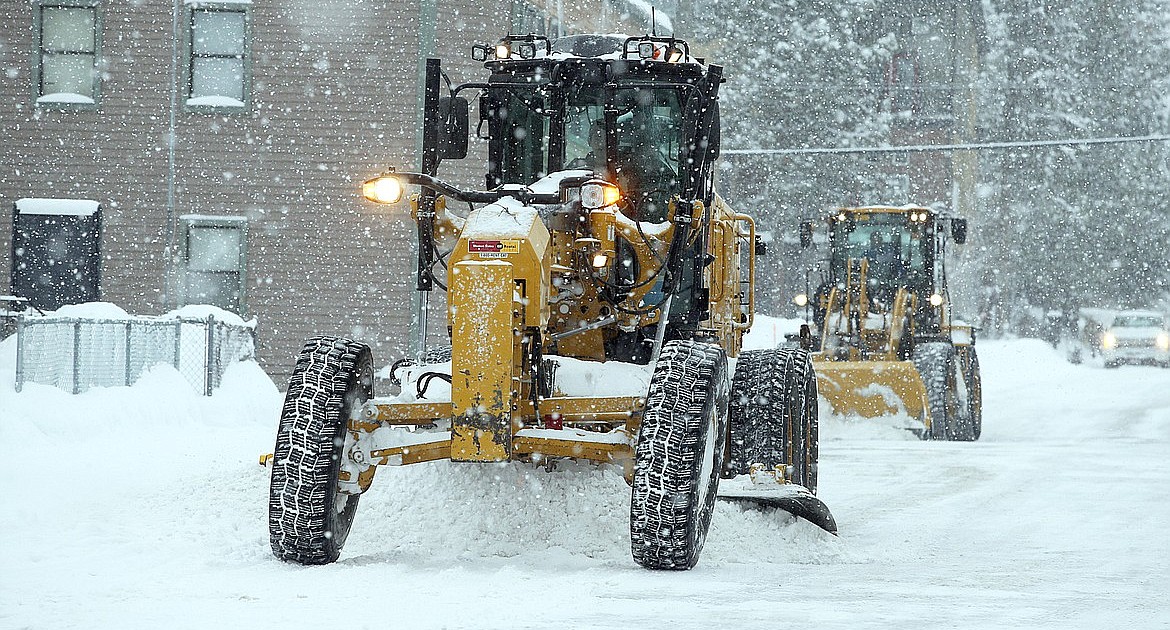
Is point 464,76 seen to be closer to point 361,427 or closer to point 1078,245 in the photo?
point 361,427

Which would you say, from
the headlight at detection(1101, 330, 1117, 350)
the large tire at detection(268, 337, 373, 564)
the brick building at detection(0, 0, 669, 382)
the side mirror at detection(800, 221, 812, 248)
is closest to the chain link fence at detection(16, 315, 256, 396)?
the brick building at detection(0, 0, 669, 382)

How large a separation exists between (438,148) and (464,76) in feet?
40.5

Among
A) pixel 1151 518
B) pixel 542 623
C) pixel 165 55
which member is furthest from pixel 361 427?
pixel 165 55

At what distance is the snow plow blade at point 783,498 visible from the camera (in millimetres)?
8195

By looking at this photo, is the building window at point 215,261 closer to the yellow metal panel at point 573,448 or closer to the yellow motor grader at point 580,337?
the yellow motor grader at point 580,337

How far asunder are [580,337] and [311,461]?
7.13 ft

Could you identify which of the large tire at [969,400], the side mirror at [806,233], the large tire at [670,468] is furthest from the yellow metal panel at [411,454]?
the large tire at [969,400]

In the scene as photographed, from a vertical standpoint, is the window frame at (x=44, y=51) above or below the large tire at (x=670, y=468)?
above

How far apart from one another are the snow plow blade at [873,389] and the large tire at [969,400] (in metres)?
1.79

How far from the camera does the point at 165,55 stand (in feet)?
67.4

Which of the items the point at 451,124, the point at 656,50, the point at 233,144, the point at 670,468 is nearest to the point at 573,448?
the point at 670,468

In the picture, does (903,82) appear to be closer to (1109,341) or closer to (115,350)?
(1109,341)

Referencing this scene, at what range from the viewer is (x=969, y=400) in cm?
2080

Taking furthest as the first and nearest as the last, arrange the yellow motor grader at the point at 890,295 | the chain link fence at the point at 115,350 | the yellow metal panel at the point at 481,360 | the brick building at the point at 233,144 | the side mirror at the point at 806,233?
the yellow motor grader at the point at 890,295
the brick building at the point at 233,144
the side mirror at the point at 806,233
the chain link fence at the point at 115,350
the yellow metal panel at the point at 481,360
